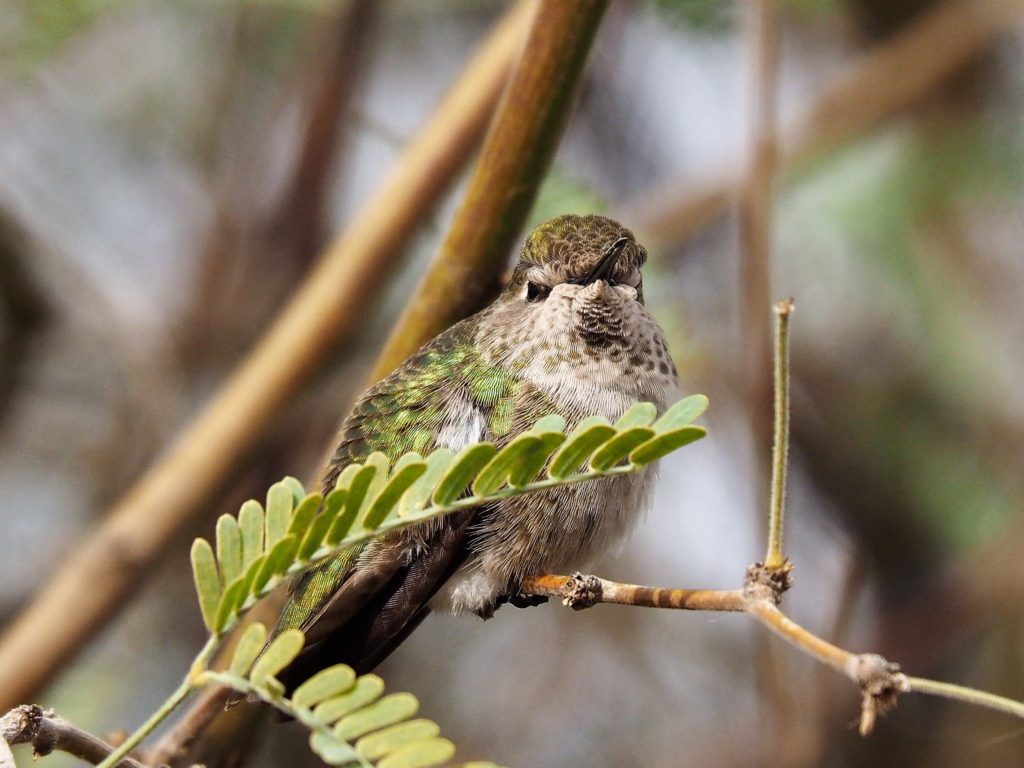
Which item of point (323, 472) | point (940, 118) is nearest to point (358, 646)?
point (323, 472)

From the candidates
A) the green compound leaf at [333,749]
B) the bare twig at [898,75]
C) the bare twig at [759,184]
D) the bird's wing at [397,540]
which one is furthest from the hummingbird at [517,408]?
the bare twig at [898,75]

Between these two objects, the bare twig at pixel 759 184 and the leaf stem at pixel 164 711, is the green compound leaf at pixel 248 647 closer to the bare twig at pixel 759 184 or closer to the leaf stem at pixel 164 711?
the leaf stem at pixel 164 711

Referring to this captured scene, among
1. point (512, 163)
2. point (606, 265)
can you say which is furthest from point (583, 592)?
point (512, 163)

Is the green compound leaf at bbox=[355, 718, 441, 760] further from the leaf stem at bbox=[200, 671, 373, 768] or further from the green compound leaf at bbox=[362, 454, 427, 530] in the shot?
the green compound leaf at bbox=[362, 454, 427, 530]

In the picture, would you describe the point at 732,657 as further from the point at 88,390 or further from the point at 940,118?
the point at 88,390

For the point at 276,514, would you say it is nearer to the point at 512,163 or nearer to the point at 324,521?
the point at 324,521

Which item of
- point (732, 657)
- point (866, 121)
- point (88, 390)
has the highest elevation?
point (866, 121)

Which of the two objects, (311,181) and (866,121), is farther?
(866,121)
